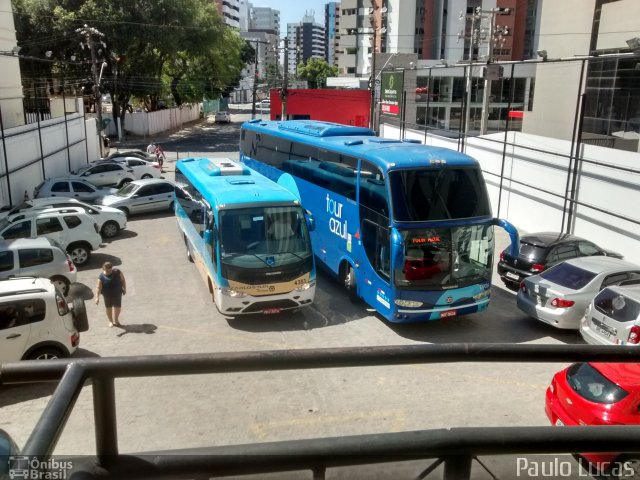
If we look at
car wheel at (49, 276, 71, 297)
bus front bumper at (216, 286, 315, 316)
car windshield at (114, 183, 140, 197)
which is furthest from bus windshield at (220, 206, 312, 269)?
car windshield at (114, 183, 140, 197)

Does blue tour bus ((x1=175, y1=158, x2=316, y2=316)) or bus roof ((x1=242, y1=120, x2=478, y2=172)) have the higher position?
bus roof ((x1=242, y1=120, x2=478, y2=172))

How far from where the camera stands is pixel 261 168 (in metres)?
22.0

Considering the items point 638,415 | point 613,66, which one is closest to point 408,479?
point 638,415

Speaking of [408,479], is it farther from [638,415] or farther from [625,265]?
[625,265]

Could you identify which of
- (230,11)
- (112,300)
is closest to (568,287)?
(112,300)

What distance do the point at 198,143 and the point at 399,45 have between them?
32.8m

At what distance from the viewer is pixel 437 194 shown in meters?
12.5

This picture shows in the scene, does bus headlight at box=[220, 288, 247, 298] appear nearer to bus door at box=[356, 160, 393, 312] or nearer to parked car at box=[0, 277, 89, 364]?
bus door at box=[356, 160, 393, 312]

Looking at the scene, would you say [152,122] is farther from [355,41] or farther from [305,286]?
[305,286]

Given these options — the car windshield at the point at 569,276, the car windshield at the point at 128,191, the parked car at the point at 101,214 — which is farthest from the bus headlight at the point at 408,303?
the car windshield at the point at 128,191

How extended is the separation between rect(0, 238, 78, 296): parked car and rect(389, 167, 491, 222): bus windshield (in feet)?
26.0

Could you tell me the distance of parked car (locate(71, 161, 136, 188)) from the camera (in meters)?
27.6

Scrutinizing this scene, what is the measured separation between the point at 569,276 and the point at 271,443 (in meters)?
12.6

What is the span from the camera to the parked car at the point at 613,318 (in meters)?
10.4
